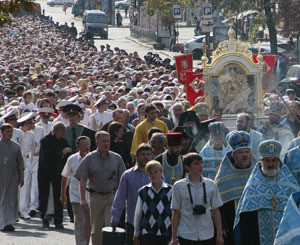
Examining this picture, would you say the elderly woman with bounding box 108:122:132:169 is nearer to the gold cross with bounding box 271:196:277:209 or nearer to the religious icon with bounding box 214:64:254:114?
the gold cross with bounding box 271:196:277:209

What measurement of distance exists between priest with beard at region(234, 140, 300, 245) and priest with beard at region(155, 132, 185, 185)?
1595 millimetres

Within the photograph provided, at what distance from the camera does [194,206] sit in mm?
9828

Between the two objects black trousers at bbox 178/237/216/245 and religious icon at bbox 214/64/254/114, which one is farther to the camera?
religious icon at bbox 214/64/254/114

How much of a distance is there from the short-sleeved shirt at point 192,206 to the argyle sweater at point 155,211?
0.32 metres

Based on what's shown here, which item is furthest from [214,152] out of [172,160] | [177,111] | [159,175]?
[177,111]

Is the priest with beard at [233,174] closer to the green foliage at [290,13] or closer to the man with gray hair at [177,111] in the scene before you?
the man with gray hair at [177,111]

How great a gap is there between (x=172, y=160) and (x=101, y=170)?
0.90 m

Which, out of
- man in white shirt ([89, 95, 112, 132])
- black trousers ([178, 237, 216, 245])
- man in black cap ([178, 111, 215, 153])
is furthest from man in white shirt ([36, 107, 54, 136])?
black trousers ([178, 237, 216, 245])

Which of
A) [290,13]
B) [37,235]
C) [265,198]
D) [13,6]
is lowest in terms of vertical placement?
[37,235]

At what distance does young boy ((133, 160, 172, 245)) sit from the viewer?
10148 millimetres

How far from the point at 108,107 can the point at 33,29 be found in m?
59.1

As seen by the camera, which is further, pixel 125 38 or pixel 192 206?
pixel 125 38

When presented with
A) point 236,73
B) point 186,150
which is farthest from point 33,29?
point 186,150

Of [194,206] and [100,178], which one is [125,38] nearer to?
[100,178]
